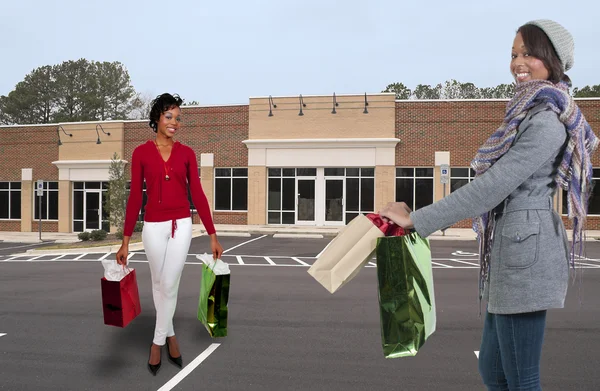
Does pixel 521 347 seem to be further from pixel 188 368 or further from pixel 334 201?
pixel 334 201

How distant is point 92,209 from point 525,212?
3128 cm

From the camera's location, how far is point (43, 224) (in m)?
30.9

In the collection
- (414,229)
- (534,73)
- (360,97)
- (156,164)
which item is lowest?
(414,229)

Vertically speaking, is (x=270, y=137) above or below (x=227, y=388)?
above

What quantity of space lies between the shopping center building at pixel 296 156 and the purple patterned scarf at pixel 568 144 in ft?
80.1

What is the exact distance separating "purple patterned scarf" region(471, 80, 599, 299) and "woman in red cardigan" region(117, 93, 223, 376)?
241cm

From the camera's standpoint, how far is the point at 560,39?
224 centimetres

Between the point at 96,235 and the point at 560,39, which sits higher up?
the point at 560,39

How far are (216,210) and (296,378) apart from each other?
82.7 feet

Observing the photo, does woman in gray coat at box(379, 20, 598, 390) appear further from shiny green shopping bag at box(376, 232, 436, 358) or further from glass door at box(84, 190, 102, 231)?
glass door at box(84, 190, 102, 231)

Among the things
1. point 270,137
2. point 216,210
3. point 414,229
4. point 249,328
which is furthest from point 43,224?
point 414,229

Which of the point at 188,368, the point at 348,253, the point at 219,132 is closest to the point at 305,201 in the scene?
the point at 219,132

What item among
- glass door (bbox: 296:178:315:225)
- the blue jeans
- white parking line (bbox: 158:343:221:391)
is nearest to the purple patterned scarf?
the blue jeans

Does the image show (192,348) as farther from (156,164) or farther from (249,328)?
(156,164)
